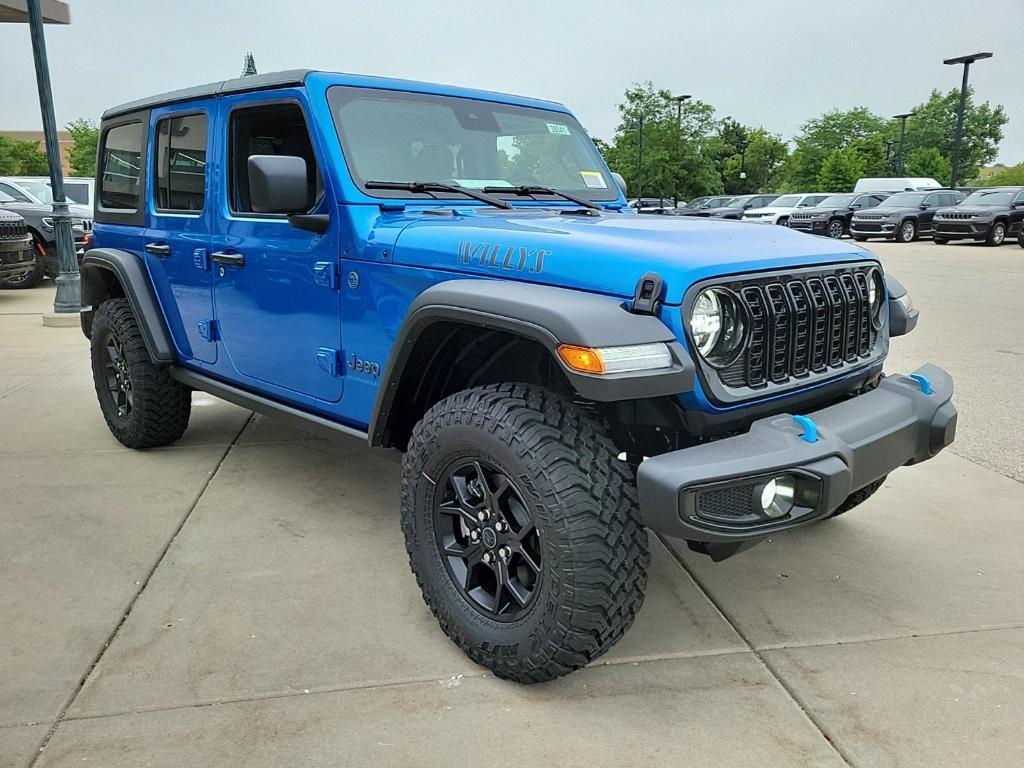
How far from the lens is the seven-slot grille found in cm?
247

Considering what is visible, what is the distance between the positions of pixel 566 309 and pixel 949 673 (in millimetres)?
1688

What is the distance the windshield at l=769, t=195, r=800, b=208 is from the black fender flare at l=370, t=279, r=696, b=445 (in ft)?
90.8

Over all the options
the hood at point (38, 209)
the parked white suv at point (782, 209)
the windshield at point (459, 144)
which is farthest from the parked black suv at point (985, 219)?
the windshield at point (459, 144)

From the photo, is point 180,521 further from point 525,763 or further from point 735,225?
point 735,225

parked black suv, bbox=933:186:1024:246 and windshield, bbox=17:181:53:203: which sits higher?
windshield, bbox=17:181:53:203

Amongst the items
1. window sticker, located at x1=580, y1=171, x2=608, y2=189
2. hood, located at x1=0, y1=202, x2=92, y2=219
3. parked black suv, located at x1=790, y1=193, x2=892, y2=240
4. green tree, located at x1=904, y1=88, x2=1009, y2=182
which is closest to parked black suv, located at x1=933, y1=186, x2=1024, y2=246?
parked black suv, located at x1=790, y1=193, x2=892, y2=240

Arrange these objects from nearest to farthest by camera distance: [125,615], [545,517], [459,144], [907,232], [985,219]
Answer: [545,517] → [125,615] → [459,144] → [985,219] → [907,232]

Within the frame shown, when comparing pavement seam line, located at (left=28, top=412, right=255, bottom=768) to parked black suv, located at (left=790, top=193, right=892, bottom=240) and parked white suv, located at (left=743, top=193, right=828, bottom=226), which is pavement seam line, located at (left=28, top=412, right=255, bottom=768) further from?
parked white suv, located at (left=743, top=193, right=828, bottom=226)

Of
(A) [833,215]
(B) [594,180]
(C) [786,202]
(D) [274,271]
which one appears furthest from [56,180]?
(C) [786,202]

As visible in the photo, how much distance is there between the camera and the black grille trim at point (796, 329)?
2.45m

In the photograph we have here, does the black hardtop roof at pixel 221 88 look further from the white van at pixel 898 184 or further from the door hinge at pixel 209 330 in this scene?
the white van at pixel 898 184

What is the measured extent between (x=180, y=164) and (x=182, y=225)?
12.2 inches

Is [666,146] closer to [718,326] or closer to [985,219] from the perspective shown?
[985,219]

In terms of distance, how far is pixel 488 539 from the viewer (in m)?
2.60
